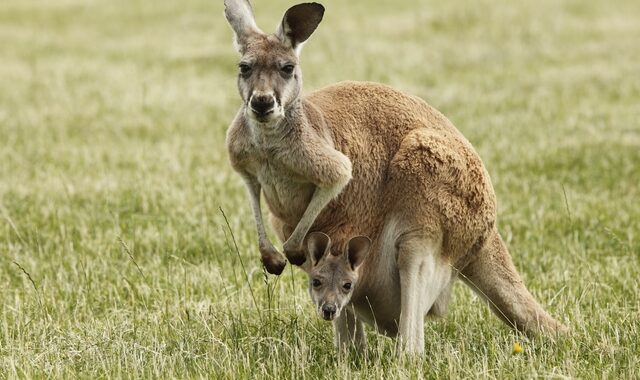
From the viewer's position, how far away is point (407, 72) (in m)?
15.5

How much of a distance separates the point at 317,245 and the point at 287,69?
0.81 metres

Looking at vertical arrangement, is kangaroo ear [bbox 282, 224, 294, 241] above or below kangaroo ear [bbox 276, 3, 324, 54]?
below

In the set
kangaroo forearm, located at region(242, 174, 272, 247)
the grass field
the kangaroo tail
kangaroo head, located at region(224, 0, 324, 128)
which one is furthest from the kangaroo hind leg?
kangaroo head, located at region(224, 0, 324, 128)

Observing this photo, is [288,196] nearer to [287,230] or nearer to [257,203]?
[257,203]

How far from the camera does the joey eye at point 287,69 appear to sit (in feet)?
14.3

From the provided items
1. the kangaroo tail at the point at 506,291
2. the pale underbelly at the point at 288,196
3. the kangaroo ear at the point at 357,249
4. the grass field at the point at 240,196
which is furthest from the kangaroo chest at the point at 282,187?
the kangaroo tail at the point at 506,291

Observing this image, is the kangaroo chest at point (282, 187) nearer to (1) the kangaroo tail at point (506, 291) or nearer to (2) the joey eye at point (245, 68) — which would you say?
(2) the joey eye at point (245, 68)

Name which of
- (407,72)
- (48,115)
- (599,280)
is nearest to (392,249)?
(599,280)

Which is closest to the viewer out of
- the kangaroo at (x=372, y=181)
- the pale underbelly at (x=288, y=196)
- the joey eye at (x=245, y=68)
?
the joey eye at (x=245, y=68)

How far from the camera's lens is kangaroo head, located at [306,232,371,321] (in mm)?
4480

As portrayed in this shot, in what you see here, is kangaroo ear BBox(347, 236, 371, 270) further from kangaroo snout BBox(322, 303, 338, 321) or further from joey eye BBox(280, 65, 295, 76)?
joey eye BBox(280, 65, 295, 76)

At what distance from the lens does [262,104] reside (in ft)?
13.7

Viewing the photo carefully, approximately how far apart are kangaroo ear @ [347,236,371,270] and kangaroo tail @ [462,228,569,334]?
634 millimetres

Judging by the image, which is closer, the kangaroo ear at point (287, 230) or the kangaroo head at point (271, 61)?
the kangaroo head at point (271, 61)
